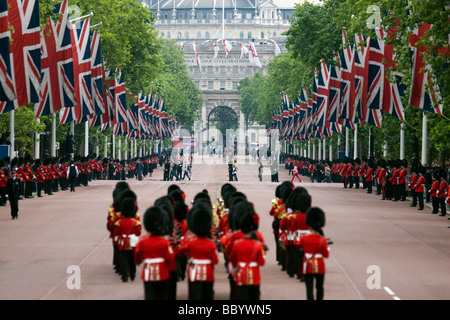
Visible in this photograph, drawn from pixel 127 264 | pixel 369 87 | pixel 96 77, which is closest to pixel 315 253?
pixel 127 264

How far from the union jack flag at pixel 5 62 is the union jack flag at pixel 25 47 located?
4.52ft

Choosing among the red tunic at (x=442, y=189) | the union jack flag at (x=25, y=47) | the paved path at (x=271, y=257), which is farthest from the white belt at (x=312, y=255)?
the red tunic at (x=442, y=189)

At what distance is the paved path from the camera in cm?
1648

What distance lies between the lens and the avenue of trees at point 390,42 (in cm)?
2838

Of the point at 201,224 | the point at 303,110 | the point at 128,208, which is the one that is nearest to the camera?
the point at 201,224

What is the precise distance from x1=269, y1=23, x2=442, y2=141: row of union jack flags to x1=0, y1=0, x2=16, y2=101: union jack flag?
40.1 feet

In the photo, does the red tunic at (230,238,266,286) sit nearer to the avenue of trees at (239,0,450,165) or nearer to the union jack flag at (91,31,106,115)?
the avenue of trees at (239,0,450,165)

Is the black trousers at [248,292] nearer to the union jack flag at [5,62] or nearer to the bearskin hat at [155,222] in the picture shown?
the bearskin hat at [155,222]

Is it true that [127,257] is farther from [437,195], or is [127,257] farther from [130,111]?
[130,111]

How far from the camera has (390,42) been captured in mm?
37594

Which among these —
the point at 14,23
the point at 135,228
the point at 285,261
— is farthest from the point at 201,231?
the point at 14,23

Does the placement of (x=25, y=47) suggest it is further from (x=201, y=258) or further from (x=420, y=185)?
(x=201, y=258)

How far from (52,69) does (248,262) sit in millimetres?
26700
